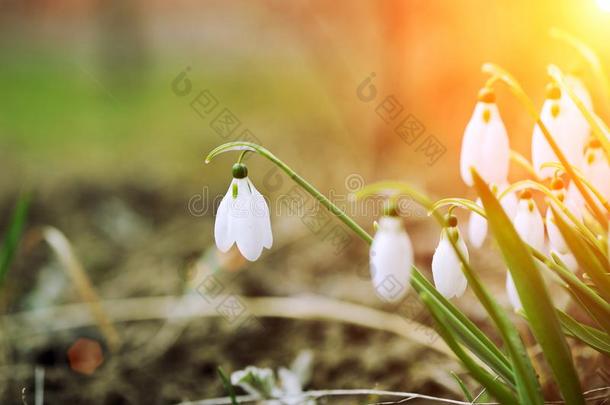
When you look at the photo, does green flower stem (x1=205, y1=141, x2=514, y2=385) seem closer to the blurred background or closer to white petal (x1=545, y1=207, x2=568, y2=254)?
white petal (x1=545, y1=207, x2=568, y2=254)

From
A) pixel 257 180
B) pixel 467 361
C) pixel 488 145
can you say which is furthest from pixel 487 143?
pixel 257 180

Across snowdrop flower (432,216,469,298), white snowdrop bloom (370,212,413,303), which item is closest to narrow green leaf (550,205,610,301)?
snowdrop flower (432,216,469,298)

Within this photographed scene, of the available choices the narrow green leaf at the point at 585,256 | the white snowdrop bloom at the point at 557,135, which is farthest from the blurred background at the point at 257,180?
the narrow green leaf at the point at 585,256

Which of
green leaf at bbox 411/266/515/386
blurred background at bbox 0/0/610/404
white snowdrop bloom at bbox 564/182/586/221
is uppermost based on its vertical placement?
blurred background at bbox 0/0/610/404

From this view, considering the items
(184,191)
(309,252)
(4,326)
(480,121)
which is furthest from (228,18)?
(480,121)

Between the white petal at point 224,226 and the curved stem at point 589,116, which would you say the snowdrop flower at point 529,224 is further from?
the white petal at point 224,226

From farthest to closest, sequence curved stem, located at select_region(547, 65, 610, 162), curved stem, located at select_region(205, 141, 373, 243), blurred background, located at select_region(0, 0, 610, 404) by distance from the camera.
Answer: blurred background, located at select_region(0, 0, 610, 404) → curved stem, located at select_region(547, 65, 610, 162) → curved stem, located at select_region(205, 141, 373, 243)
